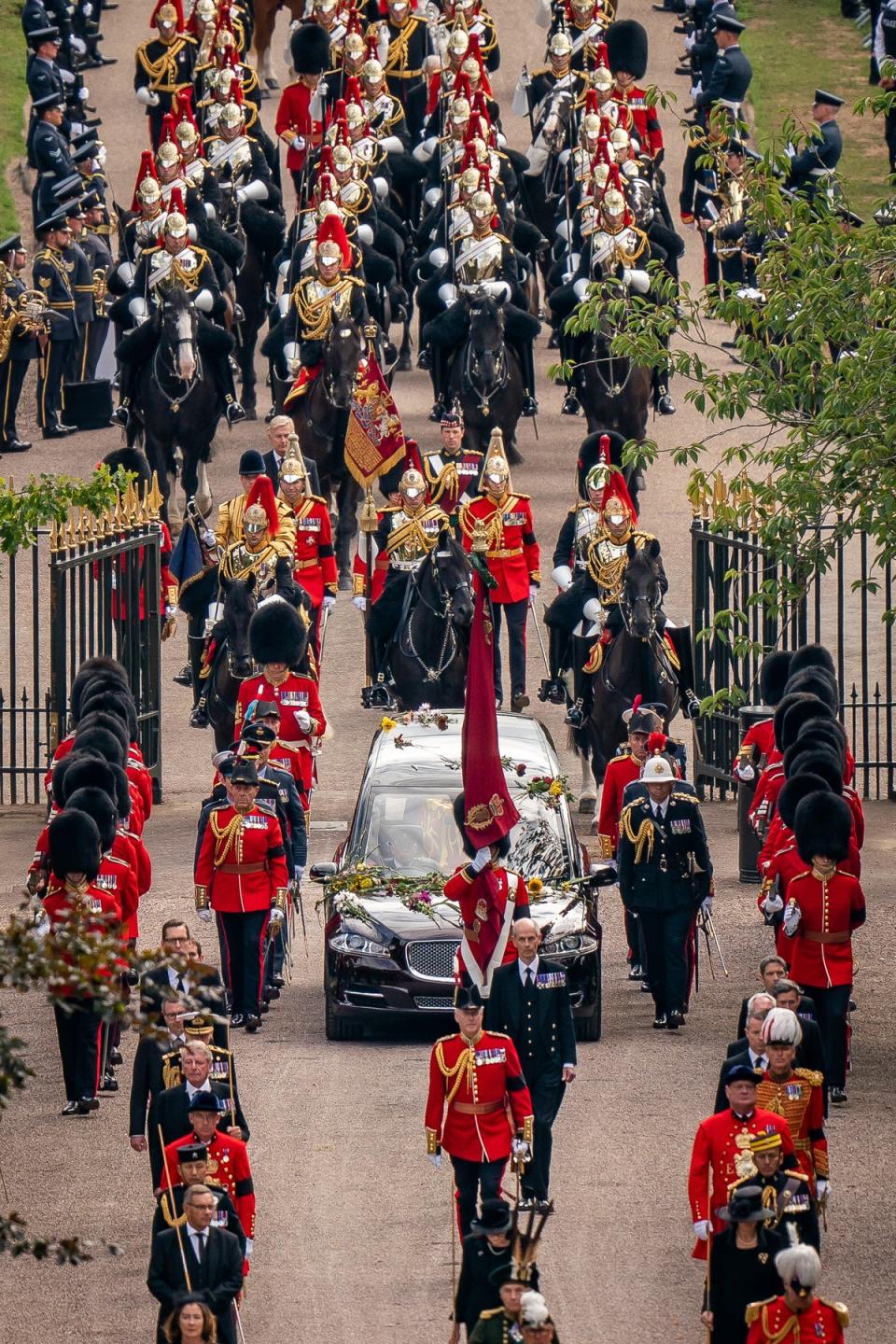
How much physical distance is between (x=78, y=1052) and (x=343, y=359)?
1026 cm

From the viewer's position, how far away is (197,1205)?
1103cm

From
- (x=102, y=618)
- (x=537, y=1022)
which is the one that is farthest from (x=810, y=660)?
(x=537, y=1022)

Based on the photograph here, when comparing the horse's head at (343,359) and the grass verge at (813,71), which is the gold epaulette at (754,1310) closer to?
the horse's head at (343,359)

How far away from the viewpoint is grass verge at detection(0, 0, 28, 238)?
3544 centimetres

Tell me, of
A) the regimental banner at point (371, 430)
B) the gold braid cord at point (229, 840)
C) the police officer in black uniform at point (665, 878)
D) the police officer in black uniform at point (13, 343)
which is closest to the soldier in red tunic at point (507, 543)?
the regimental banner at point (371, 430)

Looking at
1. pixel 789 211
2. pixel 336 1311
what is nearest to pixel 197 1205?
pixel 336 1311

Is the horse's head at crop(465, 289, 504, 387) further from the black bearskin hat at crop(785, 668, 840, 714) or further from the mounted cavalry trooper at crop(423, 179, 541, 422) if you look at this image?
the black bearskin hat at crop(785, 668, 840, 714)

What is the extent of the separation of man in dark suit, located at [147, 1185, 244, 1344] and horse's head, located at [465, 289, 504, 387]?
45.9ft

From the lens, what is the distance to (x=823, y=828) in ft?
48.3

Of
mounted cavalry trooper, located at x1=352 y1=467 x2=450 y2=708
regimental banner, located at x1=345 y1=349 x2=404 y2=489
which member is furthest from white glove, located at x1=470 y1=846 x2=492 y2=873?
regimental banner, located at x1=345 y1=349 x2=404 y2=489

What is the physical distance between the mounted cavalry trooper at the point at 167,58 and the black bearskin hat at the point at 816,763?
719 inches

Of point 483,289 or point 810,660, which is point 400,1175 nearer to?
point 810,660

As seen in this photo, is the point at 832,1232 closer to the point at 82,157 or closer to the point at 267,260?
the point at 267,260

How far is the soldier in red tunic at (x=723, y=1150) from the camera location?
1166 centimetres
